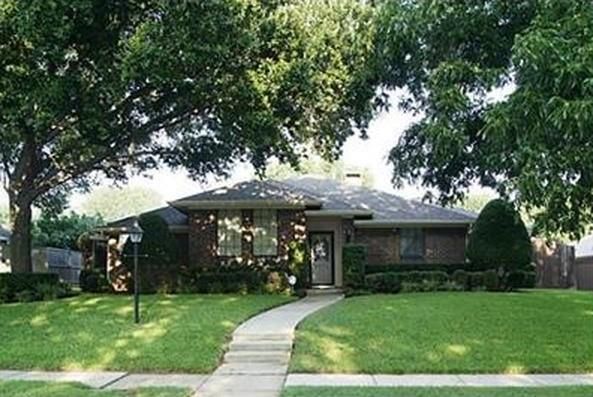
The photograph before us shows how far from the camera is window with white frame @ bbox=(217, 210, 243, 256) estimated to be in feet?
82.5

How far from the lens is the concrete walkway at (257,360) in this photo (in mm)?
10852

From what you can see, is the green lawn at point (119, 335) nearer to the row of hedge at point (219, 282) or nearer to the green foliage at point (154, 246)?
the row of hedge at point (219, 282)

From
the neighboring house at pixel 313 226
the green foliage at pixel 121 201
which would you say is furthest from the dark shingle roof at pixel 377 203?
the green foliage at pixel 121 201

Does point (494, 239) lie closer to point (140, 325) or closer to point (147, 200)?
point (140, 325)

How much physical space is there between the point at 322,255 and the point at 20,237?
10.7 m

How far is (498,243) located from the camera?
966 inches

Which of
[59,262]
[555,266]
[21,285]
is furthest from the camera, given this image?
[59,262]

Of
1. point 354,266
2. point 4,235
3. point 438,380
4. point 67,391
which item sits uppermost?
point 4,235

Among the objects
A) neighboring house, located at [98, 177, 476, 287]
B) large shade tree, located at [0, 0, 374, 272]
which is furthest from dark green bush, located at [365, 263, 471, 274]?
large shade tree, located at [0, 0, 374, 272]

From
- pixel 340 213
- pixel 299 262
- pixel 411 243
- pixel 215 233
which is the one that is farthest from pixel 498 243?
pixel 215 233

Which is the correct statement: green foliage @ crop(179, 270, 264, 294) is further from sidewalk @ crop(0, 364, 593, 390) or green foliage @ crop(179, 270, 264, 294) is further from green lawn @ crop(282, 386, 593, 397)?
green lawn @ crop(282, 386, 593, 397)

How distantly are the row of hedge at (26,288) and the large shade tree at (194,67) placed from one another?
4250mm

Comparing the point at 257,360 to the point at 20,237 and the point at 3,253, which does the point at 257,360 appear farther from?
the point at 3,253

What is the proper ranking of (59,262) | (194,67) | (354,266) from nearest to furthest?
(194,67)
(354,266)
(59,262)
